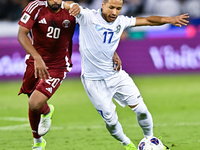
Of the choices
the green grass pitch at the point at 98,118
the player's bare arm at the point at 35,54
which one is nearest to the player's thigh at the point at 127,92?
the green grass pitch at the point at 98,118

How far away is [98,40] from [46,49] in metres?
0.99

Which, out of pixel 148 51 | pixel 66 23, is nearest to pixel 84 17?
pixel 66 23

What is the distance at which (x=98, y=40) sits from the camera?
6.02 meters

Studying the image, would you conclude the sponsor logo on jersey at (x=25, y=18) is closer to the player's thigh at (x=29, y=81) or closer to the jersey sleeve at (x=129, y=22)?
the player's thigh at (x=29, y=81)

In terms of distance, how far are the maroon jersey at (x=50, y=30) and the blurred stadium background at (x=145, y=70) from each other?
2150mm

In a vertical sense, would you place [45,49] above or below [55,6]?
below

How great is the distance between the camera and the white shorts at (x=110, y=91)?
6.08m

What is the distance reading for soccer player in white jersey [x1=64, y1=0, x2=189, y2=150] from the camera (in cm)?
598

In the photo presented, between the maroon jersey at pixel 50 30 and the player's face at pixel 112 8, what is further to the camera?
the maroon jersey at pixel 50 30

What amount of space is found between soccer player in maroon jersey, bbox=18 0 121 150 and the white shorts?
0.26m

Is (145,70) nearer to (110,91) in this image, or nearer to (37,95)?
(110,91)

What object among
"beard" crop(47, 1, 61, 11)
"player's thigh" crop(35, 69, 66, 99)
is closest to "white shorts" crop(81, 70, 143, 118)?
"player's thigh" crop(35, 69, 66, 99)

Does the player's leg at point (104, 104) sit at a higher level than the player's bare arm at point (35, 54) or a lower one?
lower

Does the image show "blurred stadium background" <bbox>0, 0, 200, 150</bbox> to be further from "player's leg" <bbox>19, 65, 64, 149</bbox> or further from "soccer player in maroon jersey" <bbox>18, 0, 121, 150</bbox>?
"soccer player in maroon jersey" <bbox>18, 0, 121, 150</bbox>
